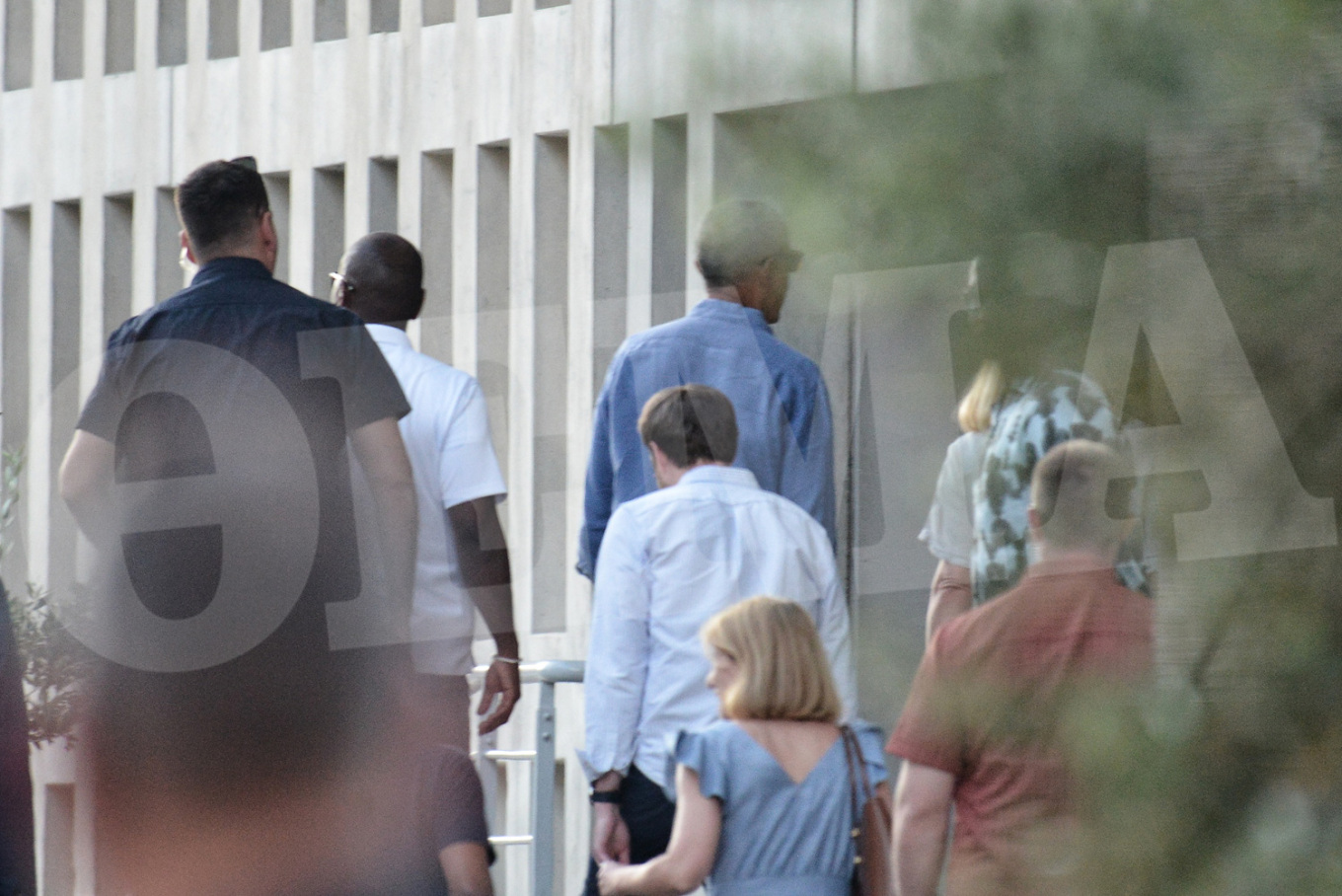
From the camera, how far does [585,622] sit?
9.07 metres

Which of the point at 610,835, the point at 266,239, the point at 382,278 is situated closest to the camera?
the point at 266,239

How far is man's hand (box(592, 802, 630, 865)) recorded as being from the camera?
398cm

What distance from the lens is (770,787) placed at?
3.48 meters

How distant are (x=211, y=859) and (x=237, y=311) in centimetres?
92

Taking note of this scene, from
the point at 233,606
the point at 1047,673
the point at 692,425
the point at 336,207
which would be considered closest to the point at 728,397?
the point at 692,425

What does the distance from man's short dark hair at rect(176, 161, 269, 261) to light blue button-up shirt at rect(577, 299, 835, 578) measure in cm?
103

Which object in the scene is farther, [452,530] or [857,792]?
[452,530]

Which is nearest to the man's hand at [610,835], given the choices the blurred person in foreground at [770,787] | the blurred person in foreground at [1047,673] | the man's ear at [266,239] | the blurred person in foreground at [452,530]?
the blurred person in foreground at [452,530]

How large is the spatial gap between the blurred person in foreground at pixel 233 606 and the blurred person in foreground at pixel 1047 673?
7.89ft

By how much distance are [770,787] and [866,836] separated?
0.20 m

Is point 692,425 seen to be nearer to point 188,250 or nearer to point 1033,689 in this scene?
point 188,250

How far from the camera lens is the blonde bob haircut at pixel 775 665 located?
351 cm

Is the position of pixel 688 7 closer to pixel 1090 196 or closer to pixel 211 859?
pixel 1090 196

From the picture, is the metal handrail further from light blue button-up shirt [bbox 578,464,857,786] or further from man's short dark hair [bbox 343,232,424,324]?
man's short dark hair [bbox 343,232,424,324]
